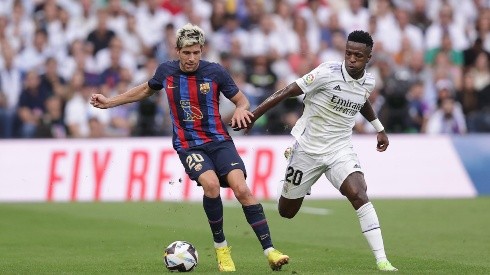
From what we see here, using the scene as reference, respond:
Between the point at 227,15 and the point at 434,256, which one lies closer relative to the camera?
the point at 434,256

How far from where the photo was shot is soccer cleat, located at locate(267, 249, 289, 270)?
1115cm

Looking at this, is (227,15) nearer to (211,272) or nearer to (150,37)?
(150,37)

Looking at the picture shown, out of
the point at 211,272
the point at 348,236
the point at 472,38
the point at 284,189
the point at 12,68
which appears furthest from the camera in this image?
the point at 472,38

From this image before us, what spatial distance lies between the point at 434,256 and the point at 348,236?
9.41 ft

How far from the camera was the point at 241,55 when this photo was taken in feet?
81.5

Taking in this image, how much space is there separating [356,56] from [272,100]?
993 mm

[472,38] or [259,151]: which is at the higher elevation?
[472,38]

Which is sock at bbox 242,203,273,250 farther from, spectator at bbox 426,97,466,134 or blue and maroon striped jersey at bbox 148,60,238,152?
spectator at bbox 426,97,466,134

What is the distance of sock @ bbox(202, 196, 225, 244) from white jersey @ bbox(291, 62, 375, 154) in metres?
1.52

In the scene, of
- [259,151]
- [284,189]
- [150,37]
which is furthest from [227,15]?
[284,189]

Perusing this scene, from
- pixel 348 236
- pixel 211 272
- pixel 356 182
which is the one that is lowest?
pixel 348 236

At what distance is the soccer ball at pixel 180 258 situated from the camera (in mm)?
11477

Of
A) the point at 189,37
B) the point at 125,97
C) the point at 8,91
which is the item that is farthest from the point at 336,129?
the point at 8,91

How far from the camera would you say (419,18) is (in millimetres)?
27016
